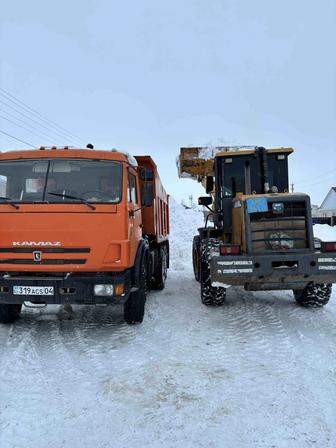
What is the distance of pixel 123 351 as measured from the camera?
5.11 meters

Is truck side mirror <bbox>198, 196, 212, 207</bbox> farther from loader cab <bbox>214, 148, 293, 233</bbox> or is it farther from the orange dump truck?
the orange dump truck

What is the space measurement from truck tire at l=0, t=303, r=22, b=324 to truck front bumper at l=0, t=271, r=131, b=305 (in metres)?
0.91

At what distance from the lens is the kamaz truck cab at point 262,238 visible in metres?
6.25

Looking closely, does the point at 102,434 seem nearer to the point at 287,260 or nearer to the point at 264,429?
the point at 264,429

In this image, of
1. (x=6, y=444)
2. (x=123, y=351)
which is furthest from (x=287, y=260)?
(x=6, y=444)

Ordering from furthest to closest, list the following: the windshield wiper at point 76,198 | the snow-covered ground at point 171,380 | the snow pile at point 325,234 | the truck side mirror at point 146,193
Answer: the snow pile at point 325,234
the truck side mirror at point 146,193
the windshield wiper at point 76,198
the snow-covered ground at point 171,380

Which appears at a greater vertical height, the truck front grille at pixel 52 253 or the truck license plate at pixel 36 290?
the truck front grille at pixel 52 253

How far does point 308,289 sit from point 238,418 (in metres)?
4.31

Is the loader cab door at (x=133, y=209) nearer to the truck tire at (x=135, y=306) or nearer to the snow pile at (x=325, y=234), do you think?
the truck tire at (x=135, y=306)

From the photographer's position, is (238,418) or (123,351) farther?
(123,351)

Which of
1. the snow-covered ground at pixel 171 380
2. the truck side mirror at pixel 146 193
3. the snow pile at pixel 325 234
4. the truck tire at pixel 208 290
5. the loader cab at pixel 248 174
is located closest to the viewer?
the snow-covered ground at pixel 171 380

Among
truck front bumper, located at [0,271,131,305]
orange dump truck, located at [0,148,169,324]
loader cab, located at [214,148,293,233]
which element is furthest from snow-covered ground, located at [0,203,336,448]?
loader cab, located at [214,148,293,233]

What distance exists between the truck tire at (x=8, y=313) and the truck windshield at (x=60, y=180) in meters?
1.72

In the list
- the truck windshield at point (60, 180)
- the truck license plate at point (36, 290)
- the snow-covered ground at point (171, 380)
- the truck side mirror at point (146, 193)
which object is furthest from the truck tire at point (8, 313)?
the truck side mirror at point (146, 193)
